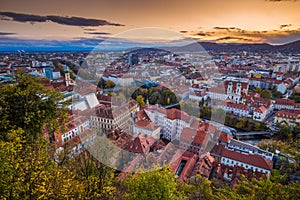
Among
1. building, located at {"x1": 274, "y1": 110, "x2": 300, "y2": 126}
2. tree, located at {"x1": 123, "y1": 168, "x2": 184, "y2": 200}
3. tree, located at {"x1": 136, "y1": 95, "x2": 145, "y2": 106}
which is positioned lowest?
building, located at {"x1": 274, "y1": 110, "x2": 300, "y2": 126}

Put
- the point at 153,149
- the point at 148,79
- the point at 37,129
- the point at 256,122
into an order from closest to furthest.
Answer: the point at 37,129
the point at 153,149
the point at 256,122
the point at 148,79

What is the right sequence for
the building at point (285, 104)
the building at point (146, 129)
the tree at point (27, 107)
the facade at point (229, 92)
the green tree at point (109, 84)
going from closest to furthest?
the tree at point (27, 107)
the building at point (146, 129)
the building at point (285, 104)
the facade at point (229, 92)
the green tree at point (109, 84)

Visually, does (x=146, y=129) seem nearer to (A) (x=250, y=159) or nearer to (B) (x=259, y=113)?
(A) (x=250, y=159)

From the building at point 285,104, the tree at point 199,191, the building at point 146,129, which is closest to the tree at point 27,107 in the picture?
the tree at point 199,191

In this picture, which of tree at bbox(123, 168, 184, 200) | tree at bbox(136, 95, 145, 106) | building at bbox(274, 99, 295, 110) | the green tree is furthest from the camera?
the green tree

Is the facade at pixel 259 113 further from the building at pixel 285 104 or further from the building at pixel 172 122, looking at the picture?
the building at pixel 172 122

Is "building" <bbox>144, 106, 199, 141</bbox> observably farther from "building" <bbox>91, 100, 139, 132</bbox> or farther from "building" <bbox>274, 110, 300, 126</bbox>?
"building" <bbox>274, 110, 300, 126</bbox>

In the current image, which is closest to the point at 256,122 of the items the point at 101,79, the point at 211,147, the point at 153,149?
the point at 211,147

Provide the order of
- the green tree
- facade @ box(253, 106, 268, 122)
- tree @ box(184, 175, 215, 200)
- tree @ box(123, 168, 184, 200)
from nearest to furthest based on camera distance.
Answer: tree @ box(123, 168, 184, 200) → tree @ box(184, 175, 215, 200) → facade @ box(253, 106, 268, 122) → the green tree

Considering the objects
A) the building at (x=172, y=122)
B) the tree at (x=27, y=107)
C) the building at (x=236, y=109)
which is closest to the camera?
the tree at (x=27, y=107)

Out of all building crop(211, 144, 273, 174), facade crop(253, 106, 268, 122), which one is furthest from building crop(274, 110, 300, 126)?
building crop(211, 144, 273, 174)

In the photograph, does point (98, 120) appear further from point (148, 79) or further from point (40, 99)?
point (148, 79)
